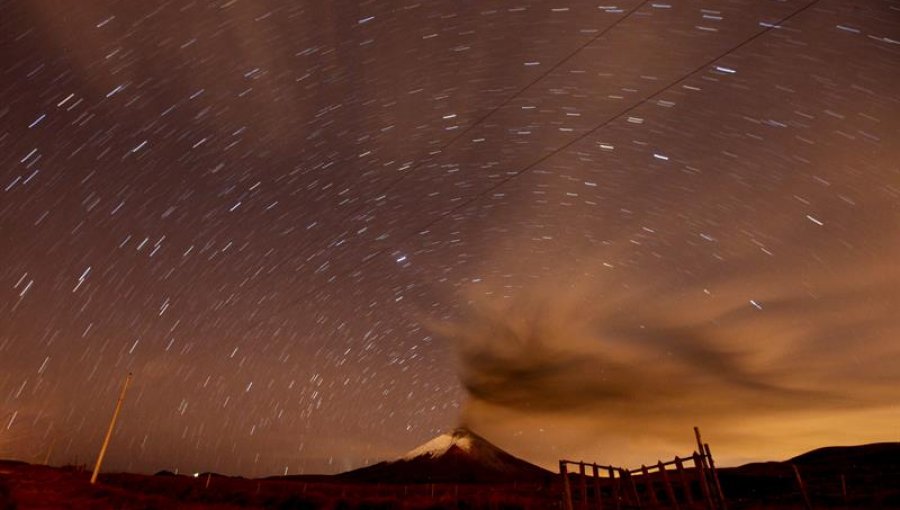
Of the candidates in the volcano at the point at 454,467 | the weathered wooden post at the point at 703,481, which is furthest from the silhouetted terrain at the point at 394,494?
the volcano at the point at 454,467

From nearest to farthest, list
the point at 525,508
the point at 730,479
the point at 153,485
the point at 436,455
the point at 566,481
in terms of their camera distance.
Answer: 1. the point at 566,481
2. the point at 525,508
3. the point at 153,485
4. the point at 730,479
5. the point at 436,455

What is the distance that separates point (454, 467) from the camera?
15875 cm

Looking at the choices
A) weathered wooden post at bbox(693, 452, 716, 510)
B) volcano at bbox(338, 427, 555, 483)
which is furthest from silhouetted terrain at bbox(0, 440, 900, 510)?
volcano at bbox(338, 427, 555, 483)

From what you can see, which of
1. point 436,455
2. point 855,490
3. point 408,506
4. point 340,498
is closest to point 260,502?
point 340,498

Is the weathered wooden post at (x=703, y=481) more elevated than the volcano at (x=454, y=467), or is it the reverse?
the weathered wooden post at (x=703, y=481)

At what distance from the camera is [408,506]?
38781mm

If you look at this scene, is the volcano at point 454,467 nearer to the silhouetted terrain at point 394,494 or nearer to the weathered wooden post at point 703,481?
the silhouetted terrain at point 394,494

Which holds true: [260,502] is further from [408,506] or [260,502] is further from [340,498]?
[408,506]

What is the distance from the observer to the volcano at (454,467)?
5369 inches

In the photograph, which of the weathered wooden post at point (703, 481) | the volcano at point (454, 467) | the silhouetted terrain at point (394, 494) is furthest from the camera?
the volcano at point (454, 467)

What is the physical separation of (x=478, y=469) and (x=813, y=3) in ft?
531

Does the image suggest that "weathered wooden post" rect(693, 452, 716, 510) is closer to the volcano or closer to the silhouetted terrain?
the silhouetted terrain

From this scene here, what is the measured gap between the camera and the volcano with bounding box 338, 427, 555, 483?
13638 centimetres

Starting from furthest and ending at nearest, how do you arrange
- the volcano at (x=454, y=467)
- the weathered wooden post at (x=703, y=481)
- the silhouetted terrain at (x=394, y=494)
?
the volcano at (x=454, y=467), the silhouetted terrain at (x=394, y=494), the weathered wooden post at (x=703, y=481)
